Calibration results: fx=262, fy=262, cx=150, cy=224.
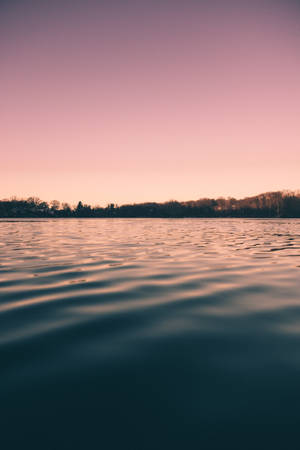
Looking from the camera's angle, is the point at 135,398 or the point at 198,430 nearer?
the point at 198,430

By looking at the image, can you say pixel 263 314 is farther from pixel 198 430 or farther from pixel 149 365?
pixel 198 430

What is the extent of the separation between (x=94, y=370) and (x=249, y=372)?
198 centimetres

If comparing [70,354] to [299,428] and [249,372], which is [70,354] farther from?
[299,428]

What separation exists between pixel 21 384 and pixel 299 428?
2.94 m

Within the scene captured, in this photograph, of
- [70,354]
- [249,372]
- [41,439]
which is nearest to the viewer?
[41,439]

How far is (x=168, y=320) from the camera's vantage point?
5141 mm

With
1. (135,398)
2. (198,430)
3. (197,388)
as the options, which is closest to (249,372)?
(197,388)

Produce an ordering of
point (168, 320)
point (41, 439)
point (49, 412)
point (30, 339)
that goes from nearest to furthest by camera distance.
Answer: point (41, 439) → point (49, 412) → point (30, 339) → point (168, 320)

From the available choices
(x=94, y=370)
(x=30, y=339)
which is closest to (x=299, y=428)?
→ (x=94, y=370)

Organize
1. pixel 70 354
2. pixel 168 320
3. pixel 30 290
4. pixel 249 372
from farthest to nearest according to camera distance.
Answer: pixel 30 290 → pixel 168 320 → pixel 70 354 → pixel 249 372

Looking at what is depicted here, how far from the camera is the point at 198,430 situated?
2.42m

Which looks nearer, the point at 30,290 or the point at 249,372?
the point at 249,372

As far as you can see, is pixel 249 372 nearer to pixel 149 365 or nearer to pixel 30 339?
pixel 149 365

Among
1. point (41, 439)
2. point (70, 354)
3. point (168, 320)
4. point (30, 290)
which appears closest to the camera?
point (41, 439)
